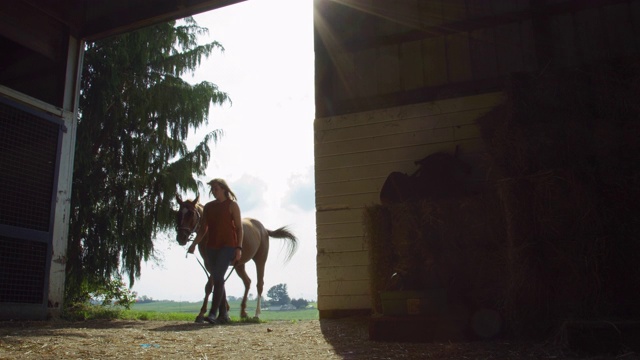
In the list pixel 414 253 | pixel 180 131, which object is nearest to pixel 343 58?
pixel 414 253

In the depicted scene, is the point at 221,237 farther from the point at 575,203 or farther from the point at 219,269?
the point at 575,203

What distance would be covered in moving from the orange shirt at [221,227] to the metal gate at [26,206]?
1.96 meters

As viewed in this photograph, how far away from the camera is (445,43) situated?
7.02 metres

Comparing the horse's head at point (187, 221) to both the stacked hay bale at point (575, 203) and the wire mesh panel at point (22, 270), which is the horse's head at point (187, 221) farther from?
the stacked hay bale at point (575, 203)

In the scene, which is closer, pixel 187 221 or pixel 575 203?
pixel 575 203

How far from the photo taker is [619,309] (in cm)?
389

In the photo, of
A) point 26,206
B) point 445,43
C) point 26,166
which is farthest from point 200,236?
point 445,43

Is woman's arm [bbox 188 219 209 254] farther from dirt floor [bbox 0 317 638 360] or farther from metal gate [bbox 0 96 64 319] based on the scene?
dirt floor [bbox 0 317 638 360]

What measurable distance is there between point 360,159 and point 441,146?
1.09 metres

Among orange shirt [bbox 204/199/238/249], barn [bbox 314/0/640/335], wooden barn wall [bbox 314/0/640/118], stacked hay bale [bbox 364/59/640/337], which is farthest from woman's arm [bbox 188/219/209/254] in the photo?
stacked hay bale [bbox 364/59/640/337]

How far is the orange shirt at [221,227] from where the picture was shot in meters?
6.82

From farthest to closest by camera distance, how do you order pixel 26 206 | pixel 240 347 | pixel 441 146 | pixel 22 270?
pixel 441 146
pixel 26 206
pixel 22 270
pixel 240 347

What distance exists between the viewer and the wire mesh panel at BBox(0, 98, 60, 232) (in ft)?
20.6

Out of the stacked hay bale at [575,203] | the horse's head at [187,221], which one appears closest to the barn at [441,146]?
the stacked hay bale at [575,203]
